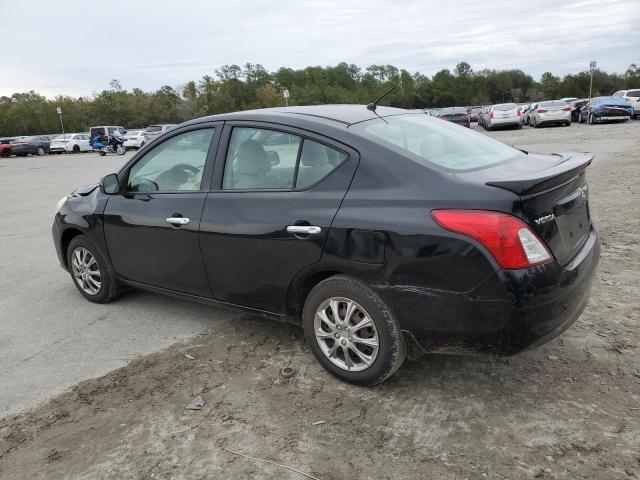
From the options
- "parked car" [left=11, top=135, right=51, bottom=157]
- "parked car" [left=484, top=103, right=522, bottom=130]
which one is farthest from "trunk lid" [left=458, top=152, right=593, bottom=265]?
"parked car" [left=11, top=135, right=51, bottom=157]

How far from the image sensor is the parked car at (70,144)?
39.6 m

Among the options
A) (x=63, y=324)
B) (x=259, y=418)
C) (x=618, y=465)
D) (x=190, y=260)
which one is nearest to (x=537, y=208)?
(x=618, y=465)

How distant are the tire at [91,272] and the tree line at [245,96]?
217 feet

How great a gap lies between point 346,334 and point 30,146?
143 feet

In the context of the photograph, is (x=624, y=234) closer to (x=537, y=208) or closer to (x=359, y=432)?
(x=537, y=208)

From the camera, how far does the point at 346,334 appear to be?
3.23 m

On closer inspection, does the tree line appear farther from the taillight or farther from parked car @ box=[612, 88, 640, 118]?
the taillight

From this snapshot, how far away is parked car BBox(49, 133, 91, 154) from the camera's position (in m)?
39.6

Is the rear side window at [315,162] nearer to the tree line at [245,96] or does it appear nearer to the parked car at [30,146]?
the parked car at [30,146]

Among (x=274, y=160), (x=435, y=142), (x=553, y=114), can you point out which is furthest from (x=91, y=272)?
(x=553, y=114)

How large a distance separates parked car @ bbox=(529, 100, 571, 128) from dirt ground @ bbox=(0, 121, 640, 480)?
28320 mm

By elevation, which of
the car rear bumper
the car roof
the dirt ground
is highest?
the car roof

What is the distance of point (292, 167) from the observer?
3500 mm

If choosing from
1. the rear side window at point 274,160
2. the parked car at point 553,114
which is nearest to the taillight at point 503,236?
the rear side window at point 274,160
